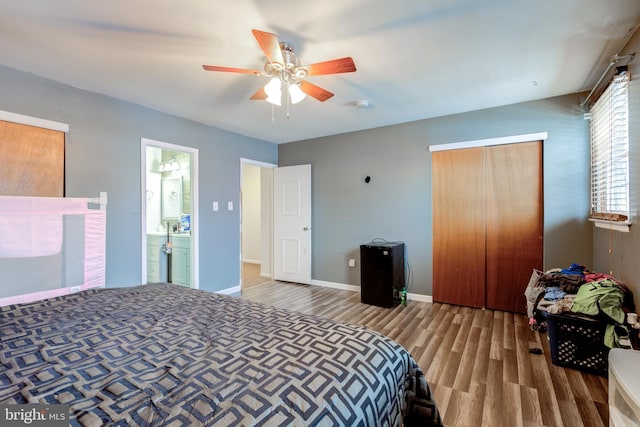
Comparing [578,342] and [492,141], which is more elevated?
[492,141]

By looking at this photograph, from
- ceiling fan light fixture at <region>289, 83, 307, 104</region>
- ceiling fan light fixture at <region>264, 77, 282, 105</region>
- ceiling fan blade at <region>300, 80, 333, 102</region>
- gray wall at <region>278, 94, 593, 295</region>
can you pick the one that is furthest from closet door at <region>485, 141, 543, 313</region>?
ceiling fan light fixture at <region>264, 77, 282, 105</region>

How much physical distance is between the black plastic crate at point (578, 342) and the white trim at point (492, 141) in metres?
1.99

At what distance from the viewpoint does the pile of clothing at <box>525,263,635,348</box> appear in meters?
1.95

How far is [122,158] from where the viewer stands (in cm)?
308

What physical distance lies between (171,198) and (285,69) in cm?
374

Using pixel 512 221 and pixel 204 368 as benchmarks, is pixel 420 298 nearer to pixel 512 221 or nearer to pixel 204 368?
pixel 512 221

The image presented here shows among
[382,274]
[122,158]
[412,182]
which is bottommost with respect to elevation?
[382,274]

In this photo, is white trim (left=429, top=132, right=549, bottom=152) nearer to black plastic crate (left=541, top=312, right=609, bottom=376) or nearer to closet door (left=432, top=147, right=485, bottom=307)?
closet door (left=432, top=147, right=485, bottom=307)

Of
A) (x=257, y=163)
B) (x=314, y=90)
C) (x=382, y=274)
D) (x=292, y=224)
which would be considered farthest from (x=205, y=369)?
(x=257, y=163)

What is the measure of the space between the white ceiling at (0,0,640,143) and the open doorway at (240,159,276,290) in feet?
6.86

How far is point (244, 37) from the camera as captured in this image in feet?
6.57

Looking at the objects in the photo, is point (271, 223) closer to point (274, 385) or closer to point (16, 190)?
point (16, 190)

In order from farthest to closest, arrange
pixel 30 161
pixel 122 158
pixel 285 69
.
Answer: pixel 122 158, pixel 30 161, pixel 285 69

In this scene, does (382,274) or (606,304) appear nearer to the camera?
(606,304)
